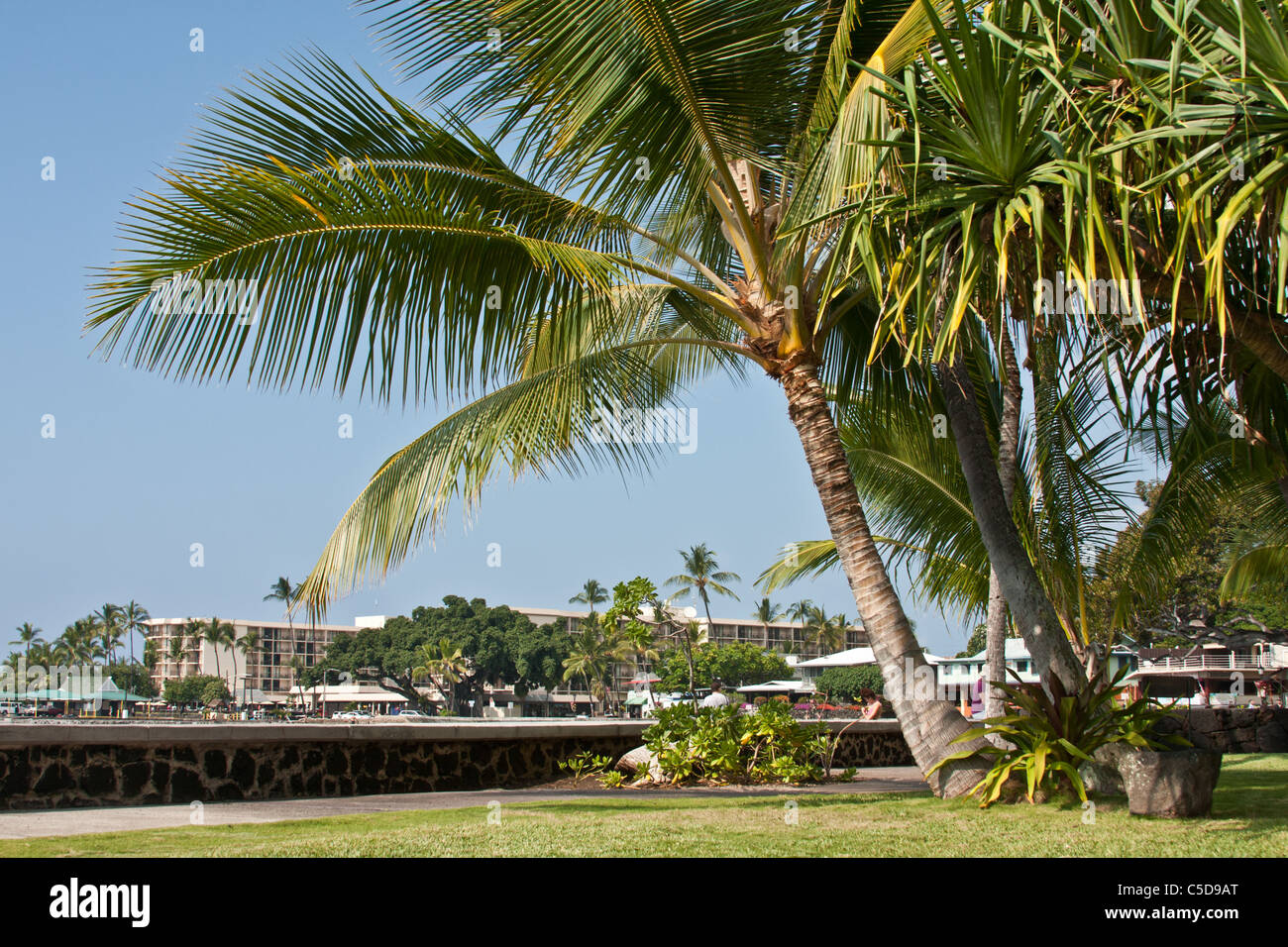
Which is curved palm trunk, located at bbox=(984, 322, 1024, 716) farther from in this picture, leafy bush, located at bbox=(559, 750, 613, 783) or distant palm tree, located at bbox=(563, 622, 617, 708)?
distant palm tree, located at bbox=(563, 622, 617, 708)

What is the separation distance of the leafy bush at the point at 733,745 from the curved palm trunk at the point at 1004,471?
188 centimetres

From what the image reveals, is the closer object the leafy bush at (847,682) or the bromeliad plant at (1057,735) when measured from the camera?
the bromeliad plant at (1057,735)

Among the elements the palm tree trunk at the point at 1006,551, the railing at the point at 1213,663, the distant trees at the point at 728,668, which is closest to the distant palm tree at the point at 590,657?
the distant trees at the point at 728,668

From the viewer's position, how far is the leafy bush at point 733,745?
9820mm

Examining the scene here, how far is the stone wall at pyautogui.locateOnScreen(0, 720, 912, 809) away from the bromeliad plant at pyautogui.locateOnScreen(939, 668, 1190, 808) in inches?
198

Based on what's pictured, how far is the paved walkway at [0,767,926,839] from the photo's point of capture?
648 centimetres

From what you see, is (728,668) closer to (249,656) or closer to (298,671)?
(298,671)

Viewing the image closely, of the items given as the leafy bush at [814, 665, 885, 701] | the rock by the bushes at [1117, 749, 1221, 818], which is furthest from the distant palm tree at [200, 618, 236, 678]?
the rock by the bushes at [1117, 749, 1221, 818]

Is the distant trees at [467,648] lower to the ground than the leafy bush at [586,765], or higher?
lower

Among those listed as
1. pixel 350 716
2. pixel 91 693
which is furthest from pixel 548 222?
pixel 91 693

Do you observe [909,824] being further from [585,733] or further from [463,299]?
[585,733]

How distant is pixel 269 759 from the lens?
9.28m

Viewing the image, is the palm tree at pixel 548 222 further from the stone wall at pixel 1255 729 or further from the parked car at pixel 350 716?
the parked car at pixel 350 716
